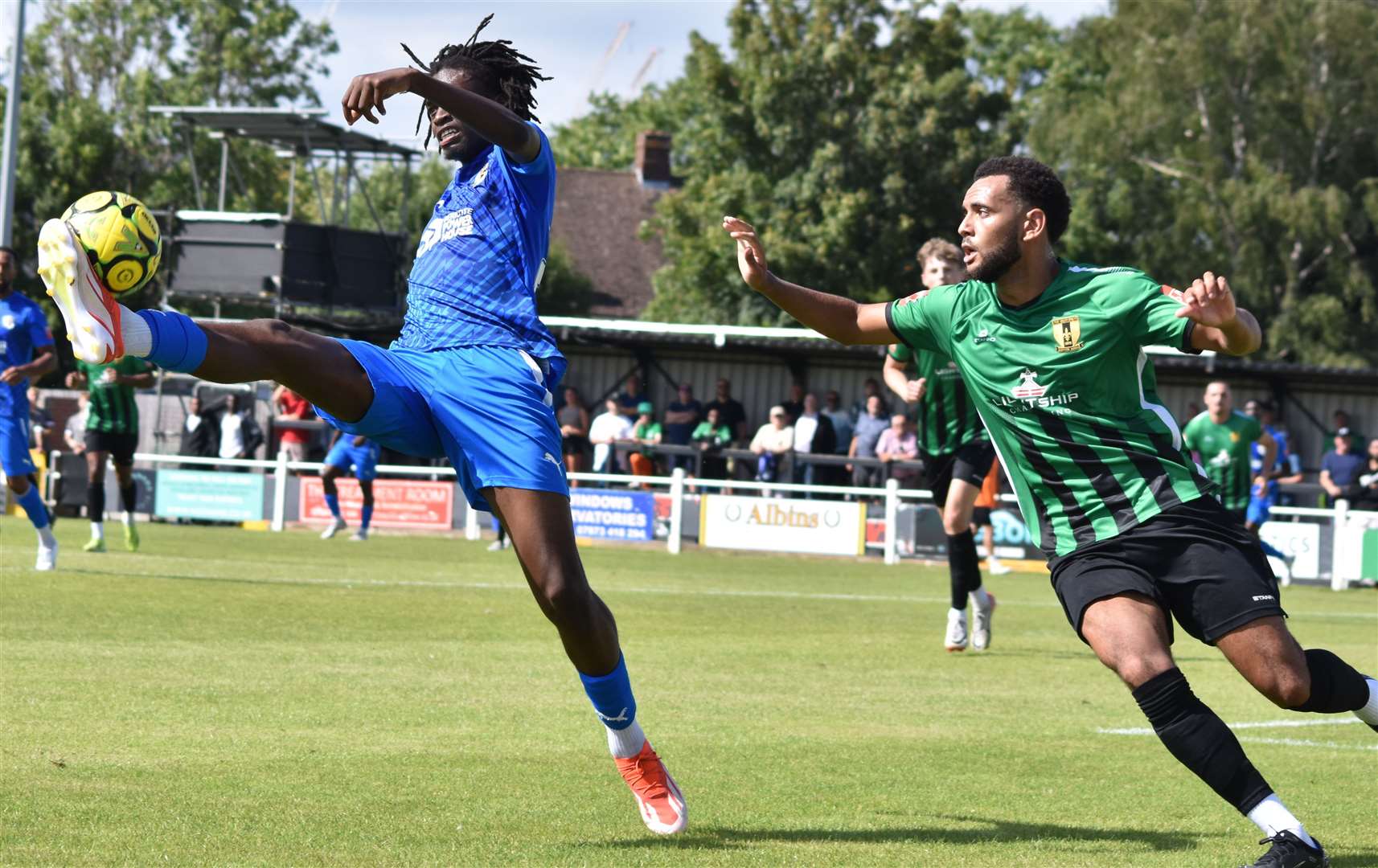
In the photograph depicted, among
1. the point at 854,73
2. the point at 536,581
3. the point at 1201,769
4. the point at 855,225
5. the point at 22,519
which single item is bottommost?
the point at 22,519

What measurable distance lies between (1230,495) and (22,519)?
1556cm

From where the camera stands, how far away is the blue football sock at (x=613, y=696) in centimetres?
532

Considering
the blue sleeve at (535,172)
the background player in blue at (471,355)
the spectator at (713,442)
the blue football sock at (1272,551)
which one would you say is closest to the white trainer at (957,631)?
the background player in blue at (471,355)

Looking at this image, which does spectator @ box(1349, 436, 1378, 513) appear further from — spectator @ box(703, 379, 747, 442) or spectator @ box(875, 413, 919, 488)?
spectator @ box(703, 379, 747, 442)

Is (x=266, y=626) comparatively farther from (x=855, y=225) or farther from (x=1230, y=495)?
(x=855, y=225)

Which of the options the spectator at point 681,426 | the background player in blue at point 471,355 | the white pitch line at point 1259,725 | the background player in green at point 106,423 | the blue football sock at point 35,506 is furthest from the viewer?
the spectator at point 681,426

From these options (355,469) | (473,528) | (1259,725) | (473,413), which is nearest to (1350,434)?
(473,528)

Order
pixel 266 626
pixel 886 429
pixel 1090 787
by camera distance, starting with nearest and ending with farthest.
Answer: pixel 1090 787
pixel 266 626
pixel 886 429

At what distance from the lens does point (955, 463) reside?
1123 cm

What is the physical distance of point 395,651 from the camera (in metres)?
9.67

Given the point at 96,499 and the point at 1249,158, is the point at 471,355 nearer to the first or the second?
the point at 96,499

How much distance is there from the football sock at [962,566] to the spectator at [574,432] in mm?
15745

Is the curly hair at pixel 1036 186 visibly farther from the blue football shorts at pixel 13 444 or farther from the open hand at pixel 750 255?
the blue football shorts at pixel 13 444

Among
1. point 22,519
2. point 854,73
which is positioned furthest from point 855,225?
point 22,519
